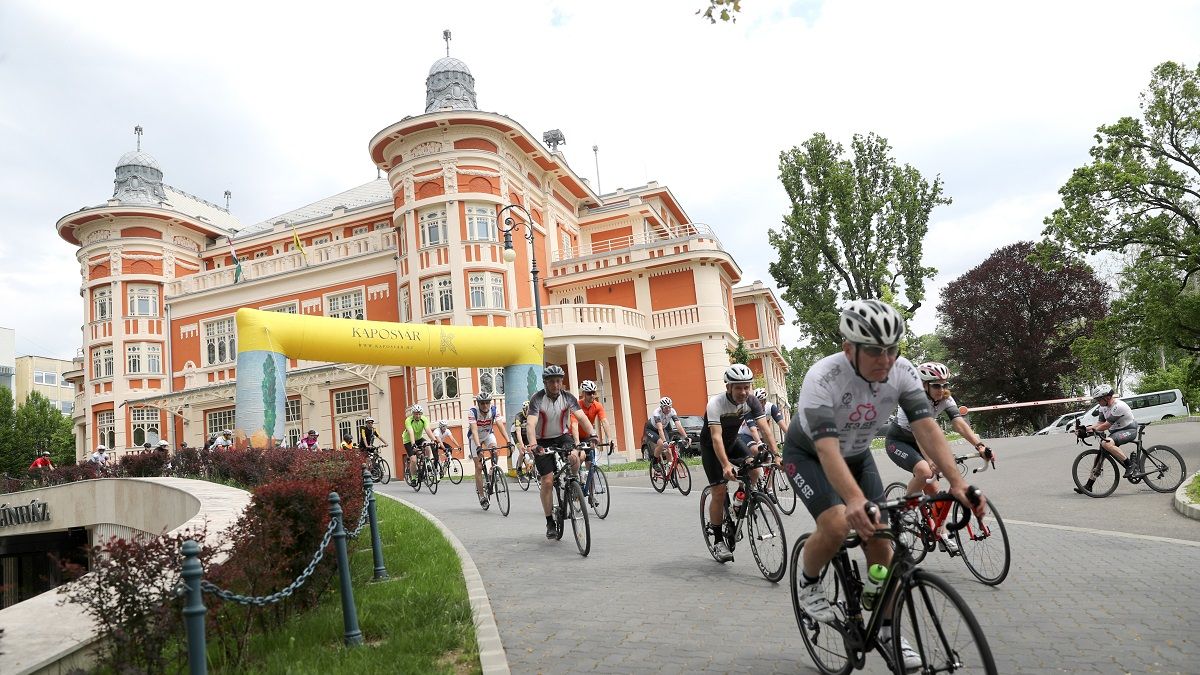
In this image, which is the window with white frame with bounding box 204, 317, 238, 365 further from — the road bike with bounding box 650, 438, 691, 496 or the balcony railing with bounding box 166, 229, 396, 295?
the road bike with bounding box 650, 438, 691, 496

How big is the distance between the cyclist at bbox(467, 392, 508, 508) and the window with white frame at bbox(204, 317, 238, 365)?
101 feet

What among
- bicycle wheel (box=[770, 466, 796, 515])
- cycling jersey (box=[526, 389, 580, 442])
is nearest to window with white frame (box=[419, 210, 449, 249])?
bicycle wheel (box=[770, 466, 796, 515])

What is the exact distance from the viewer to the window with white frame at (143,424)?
41.7m

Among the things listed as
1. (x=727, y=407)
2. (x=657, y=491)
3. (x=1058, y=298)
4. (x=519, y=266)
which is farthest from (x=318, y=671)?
(x=1058, y=298)

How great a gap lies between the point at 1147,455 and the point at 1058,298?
35.8 metres

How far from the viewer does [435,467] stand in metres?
20.5

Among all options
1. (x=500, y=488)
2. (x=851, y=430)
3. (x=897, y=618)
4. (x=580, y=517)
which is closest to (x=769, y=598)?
(x=851, y=430)

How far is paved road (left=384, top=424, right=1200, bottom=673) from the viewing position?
4.82 meters

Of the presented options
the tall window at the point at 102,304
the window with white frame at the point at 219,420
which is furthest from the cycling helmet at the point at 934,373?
the tall window at the point at 102,304

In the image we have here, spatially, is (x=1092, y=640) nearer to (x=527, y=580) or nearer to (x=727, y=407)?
(x=727, y=407)

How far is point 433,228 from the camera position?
34.8 metres

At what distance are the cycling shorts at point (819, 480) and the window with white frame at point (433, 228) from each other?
3099 cm

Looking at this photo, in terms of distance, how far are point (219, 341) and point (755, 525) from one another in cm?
4085

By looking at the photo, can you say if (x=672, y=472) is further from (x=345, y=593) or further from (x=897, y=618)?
(x=897, y=618)
